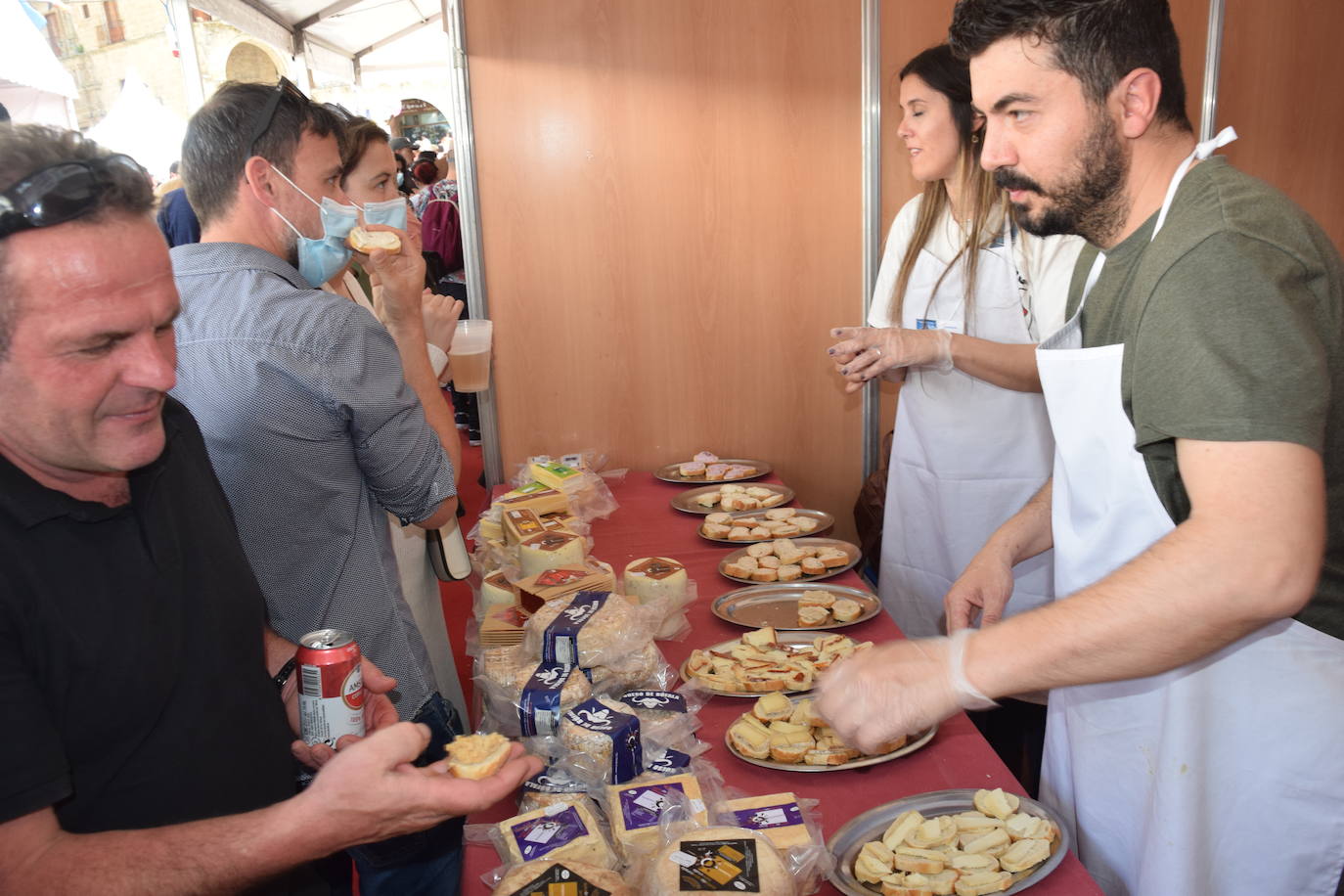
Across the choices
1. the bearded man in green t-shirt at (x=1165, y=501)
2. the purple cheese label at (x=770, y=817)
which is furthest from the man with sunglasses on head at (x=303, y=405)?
the bearded man in green t-shirt at (x=1165, y=501)

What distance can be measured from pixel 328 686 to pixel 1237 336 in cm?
119

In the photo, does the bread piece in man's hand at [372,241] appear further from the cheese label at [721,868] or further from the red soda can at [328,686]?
the cheese label at [721,868]

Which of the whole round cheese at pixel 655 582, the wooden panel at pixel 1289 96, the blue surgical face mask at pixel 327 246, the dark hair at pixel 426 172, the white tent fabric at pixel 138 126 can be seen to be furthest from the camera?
the white tent fabric at pixel 138 126

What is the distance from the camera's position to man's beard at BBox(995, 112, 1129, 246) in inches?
53.0

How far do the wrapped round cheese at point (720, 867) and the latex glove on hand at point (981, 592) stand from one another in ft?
2.44

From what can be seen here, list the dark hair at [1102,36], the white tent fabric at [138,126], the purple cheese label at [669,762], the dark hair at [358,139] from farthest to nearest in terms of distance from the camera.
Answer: the white tent fabric at [138,126]
the dark hair at [358,139]
the purple cheese label at [669,762]
the dark hair at [1102,36]

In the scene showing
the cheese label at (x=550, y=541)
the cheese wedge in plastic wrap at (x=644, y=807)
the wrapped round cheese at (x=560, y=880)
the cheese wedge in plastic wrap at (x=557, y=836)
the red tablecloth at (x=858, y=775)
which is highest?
the wrapped round cheese at (x=560, y=880)

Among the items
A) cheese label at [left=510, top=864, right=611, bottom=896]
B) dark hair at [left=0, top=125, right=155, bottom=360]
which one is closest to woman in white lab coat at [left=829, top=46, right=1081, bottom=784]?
cheese label at [left=510, top=864, right=611, bottom=896]

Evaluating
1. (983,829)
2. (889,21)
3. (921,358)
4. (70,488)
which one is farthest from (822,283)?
(70,488)

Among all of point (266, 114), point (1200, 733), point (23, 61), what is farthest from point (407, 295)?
point (23, 61)

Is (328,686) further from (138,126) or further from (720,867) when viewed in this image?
(138,126)

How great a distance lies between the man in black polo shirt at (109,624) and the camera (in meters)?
0.93

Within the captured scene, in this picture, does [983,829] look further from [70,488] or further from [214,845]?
[70,488]

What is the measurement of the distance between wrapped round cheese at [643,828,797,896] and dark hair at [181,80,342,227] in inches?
55.3
